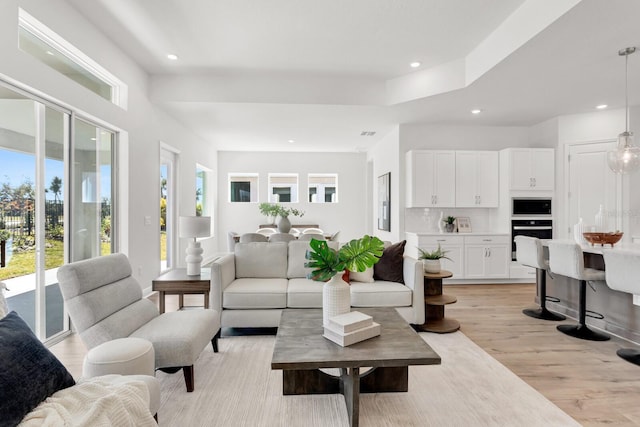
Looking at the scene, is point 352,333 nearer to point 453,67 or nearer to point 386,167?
point 453,67

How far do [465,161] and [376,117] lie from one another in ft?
5.54

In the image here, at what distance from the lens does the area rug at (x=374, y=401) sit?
1.91 m

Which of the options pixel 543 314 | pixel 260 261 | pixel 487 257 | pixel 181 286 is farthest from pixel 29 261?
pixel 487 257

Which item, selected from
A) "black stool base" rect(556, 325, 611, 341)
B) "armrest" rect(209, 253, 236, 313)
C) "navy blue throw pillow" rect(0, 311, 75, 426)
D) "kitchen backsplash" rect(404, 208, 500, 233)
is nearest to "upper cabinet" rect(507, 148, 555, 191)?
"kitchen backsplash" rect(404, 208, 500, 233)

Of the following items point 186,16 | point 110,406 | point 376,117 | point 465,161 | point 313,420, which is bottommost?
point 313,420

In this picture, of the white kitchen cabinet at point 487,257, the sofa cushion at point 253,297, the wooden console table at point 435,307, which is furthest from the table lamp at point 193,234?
the white kitchen cabinet at point 487,257

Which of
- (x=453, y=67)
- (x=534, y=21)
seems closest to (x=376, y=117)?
(x=453, y=67)

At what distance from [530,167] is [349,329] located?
16.0 feet

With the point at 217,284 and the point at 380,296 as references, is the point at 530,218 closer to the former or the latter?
the point at 380,296

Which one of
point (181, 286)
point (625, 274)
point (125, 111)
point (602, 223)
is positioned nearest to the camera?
point (625, 274)

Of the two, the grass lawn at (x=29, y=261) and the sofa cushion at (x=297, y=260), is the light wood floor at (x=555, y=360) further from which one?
the sofa cushion at (x=297, y=260)

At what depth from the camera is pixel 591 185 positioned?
16.5 feet

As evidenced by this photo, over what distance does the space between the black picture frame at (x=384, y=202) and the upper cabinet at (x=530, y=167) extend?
203 centimetres

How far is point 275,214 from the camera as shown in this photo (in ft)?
27.0
